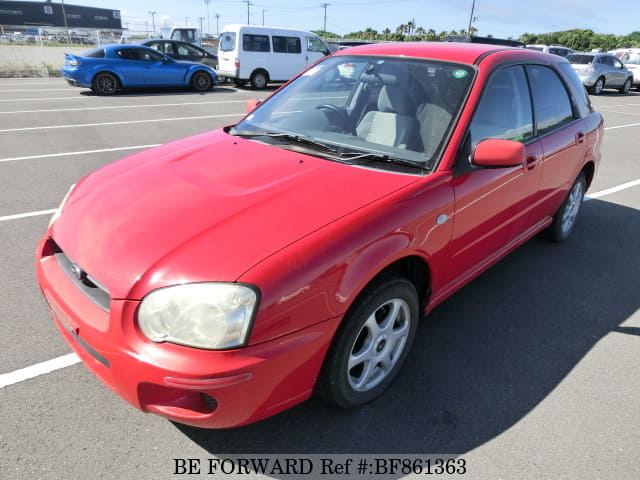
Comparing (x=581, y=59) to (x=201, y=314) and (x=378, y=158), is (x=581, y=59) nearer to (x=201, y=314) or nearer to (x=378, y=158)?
(x=378, y=158)

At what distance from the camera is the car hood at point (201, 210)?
1.80 meters

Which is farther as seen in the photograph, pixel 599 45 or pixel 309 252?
pixel 599 45

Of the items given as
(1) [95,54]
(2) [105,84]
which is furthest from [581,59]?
(1) [95,54]

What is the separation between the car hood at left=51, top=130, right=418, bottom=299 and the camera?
70.9 inches

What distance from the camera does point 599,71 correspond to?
18234mm

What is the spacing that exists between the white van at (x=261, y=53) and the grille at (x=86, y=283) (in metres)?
14.0

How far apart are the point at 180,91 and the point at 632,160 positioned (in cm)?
1233

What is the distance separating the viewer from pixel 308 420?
2.26 metres

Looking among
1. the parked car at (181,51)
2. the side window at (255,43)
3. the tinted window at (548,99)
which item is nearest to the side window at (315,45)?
the side window at (255,43)

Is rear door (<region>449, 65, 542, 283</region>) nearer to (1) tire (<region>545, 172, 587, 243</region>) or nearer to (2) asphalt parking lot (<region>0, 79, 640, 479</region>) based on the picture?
(2) asphalt parking lot (<region>0, 79, 640, 479</region>)

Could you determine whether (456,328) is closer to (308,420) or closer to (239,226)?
(308,420)

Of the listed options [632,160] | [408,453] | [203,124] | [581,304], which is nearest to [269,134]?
[408,453]

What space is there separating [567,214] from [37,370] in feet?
14.3

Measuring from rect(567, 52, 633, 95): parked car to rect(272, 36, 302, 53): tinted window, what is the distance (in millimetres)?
10549
